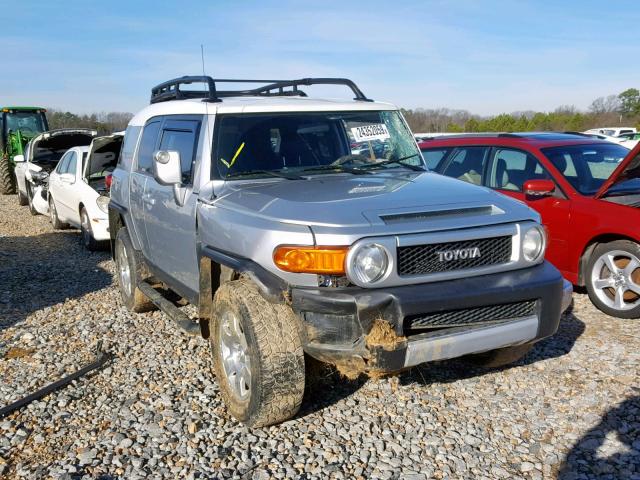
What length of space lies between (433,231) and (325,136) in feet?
5.42

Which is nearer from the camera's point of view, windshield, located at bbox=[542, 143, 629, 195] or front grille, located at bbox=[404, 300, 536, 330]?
front grille, located at bbox=[404, 300, 536, 330]

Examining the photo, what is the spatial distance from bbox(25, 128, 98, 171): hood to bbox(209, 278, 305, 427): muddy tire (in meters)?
12.9

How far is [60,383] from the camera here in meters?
4.51

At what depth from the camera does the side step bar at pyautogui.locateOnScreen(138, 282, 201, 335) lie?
14.9 ft

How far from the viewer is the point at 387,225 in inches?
134

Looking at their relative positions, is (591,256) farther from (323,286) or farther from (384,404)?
(323,286)

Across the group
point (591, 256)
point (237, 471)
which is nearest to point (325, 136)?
point (237, 471)

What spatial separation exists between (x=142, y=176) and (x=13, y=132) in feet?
56.4

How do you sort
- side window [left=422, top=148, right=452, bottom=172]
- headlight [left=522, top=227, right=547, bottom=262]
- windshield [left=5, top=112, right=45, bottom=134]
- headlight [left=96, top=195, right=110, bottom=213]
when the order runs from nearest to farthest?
1. headlight [left=522, top=227, right=547, bottom=262]
2. side window [left=422, top=148, right=452, bottom=172]
3. headlight [left=96, top=195, right=110, bottom=213]
4. windshield [left=5, top=112, right=45, bottom=134]

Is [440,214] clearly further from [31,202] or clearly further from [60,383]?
[31,202]

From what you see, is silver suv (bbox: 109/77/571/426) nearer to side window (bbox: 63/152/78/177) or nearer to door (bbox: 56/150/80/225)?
door (bbox: 56/150/80/225)

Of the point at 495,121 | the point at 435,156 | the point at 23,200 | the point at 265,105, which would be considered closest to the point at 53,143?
the point at 23,200

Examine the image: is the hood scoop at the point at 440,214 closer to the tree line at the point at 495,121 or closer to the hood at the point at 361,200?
the hood at the point at 361,200

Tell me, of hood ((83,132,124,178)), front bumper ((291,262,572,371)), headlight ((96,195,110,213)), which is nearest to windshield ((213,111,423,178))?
front bumper ((291,262,572,371))
